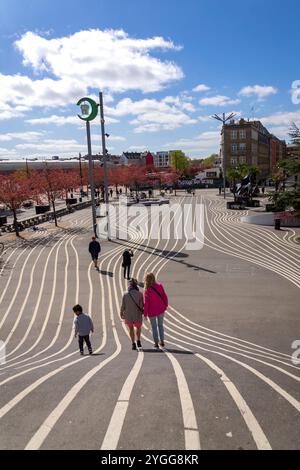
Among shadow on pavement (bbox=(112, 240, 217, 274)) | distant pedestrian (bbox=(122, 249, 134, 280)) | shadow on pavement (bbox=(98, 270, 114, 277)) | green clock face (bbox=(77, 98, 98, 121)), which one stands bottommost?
shadow on pavement (bbox=(98, 270, 114, 277))

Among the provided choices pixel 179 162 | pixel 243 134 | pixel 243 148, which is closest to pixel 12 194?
pixel 243 148

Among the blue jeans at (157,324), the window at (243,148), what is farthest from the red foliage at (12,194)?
the window at (243,148)

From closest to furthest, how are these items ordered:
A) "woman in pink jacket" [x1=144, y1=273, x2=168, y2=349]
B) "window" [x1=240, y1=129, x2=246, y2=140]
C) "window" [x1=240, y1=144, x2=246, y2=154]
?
"woman in pink jacket" [x1=144, y1=273, x2=168, y2=349]
"window" [x1=240, y1=129, x2=246, y2=140]
"window" [x1=240, y1=144, x2=246, y2=154]

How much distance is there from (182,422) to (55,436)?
4.20 ft

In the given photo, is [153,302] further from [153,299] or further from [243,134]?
[243,134]

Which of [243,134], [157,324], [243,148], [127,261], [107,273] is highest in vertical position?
[243,134]

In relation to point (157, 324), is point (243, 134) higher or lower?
higher

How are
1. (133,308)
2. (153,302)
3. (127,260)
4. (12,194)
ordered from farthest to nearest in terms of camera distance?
1. (12,194)
2. (127,260)
3. (133,308)
4. (153,302)

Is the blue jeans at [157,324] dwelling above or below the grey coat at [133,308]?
below

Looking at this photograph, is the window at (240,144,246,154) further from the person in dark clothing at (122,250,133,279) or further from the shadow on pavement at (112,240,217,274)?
the person in dark clothing at (122,250,133,279)

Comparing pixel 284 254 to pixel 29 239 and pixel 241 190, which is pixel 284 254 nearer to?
pixel 29 239

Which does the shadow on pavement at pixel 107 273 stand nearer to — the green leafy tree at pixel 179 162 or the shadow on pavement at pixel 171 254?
the shadow on pavement at pixel 171 254

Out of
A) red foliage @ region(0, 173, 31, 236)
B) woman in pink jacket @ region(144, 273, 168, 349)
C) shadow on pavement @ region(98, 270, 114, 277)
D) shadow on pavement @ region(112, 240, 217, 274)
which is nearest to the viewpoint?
woman in pink jacket @ region(144, 273, 168, 349)

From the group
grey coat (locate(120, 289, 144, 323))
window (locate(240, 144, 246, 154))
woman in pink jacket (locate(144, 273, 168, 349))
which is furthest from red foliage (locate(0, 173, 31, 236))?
window (locate(240, 144, 246, 154))
